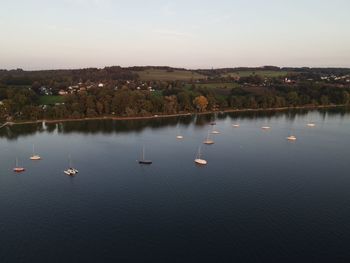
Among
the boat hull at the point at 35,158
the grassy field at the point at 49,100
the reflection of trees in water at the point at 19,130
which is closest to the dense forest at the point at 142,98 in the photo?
the grassy field at the point at 49,100

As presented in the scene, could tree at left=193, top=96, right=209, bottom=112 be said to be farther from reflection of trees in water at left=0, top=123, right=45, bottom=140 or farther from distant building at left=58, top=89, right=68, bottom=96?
reflection of trees in water at left=0, top=123, right=45, bottom=140

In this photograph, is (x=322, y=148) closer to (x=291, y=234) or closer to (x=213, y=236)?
(x=291, y=234)

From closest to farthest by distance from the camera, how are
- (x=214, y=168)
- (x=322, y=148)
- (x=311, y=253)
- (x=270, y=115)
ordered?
(x=311, y=253) < (x=214, y=168) < (x=322, y=148) < (x=270, y=115)

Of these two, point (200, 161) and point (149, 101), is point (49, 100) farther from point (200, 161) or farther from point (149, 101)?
point (200, 161)

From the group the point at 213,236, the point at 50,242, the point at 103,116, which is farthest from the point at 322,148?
the point at 103,116

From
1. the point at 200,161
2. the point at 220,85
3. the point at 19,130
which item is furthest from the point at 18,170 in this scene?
the point at 220,85

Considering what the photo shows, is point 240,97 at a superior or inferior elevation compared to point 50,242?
superior

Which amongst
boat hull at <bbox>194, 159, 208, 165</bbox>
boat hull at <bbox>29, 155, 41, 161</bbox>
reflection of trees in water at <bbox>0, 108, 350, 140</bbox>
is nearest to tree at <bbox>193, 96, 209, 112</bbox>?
reflection of trees in water at <bbox>0, 108, 350, 140</bbox>
